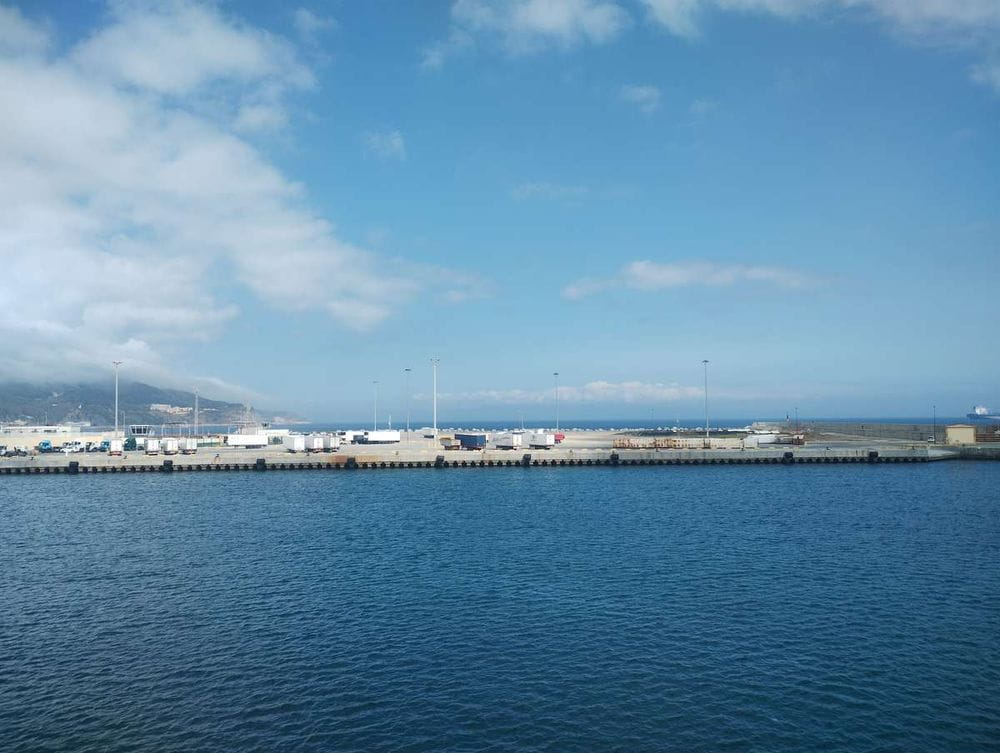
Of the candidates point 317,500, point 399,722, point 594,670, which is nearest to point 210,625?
point 399,722

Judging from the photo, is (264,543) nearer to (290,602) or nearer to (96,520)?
(290,602)

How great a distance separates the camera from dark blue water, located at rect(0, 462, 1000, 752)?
21922 mm

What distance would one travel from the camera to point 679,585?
3766 centimetres

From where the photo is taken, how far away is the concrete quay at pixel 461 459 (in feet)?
341

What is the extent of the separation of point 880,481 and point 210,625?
8609 centimetres

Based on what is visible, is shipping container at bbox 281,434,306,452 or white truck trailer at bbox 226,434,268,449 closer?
shipping container at bbox 281,434,306,452

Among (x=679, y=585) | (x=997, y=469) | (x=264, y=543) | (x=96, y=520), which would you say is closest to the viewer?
(x=679, y=585)

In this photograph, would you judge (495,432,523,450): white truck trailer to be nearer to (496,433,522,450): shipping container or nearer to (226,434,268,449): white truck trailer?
(496,433,522,450): shipping container

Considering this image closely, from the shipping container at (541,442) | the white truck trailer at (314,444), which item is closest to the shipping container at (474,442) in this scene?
the shipping container at (541,442)

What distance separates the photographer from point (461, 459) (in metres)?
110

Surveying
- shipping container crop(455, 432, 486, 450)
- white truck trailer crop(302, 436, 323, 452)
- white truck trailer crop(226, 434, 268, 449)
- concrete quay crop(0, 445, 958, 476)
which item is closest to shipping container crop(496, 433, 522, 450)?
shipping container crop(455, 432, 486, 450)

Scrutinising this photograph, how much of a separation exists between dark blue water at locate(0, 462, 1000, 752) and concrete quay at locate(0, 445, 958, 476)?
1784 inches

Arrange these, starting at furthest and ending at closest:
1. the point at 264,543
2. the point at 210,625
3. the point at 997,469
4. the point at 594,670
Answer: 1. the point at 997,469
2. the point at 264,543
3. the point at 210,625
4. the point at 594,670

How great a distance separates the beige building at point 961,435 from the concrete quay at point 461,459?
9.58 m
